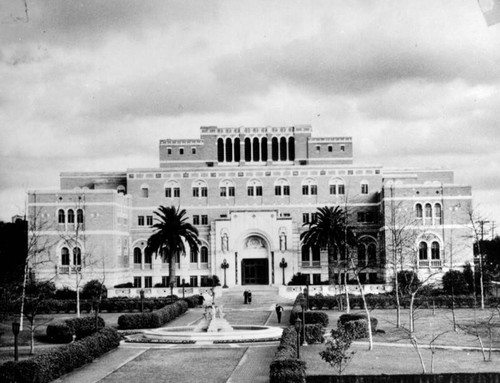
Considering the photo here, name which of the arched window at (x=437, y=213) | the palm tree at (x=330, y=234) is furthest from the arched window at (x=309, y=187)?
the arched window at (x=437, y=213)

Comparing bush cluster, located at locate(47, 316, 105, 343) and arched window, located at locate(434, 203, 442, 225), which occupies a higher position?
arched window, located at locate(434, 203, 442, 225)

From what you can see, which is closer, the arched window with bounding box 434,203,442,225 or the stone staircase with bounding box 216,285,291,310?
the stone staircase with bounding box 216,285,291,310

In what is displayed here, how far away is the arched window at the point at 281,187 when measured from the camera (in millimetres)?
76750

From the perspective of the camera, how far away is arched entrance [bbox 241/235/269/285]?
245ft

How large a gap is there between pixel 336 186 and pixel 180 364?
4945 cm

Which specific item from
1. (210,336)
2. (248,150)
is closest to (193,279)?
(248,150)

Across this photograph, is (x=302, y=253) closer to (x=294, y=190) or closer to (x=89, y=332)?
(x=294, y=190)

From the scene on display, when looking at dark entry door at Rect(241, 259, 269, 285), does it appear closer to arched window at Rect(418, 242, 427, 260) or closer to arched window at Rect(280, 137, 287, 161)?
arched window at Rect(280, 137, 287, 161)

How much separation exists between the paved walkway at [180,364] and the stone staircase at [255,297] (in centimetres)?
2338

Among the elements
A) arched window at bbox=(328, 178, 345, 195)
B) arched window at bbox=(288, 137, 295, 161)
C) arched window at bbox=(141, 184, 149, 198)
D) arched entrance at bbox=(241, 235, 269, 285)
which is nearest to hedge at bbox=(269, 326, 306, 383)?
arched entrance at bbox=(241, 235, 269, 285)

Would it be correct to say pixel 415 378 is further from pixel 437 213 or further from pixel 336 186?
pixel 336 186

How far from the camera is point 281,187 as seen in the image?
7688cm

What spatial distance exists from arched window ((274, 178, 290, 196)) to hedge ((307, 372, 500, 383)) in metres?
54.7

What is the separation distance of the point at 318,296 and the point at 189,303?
9497 millimetres
